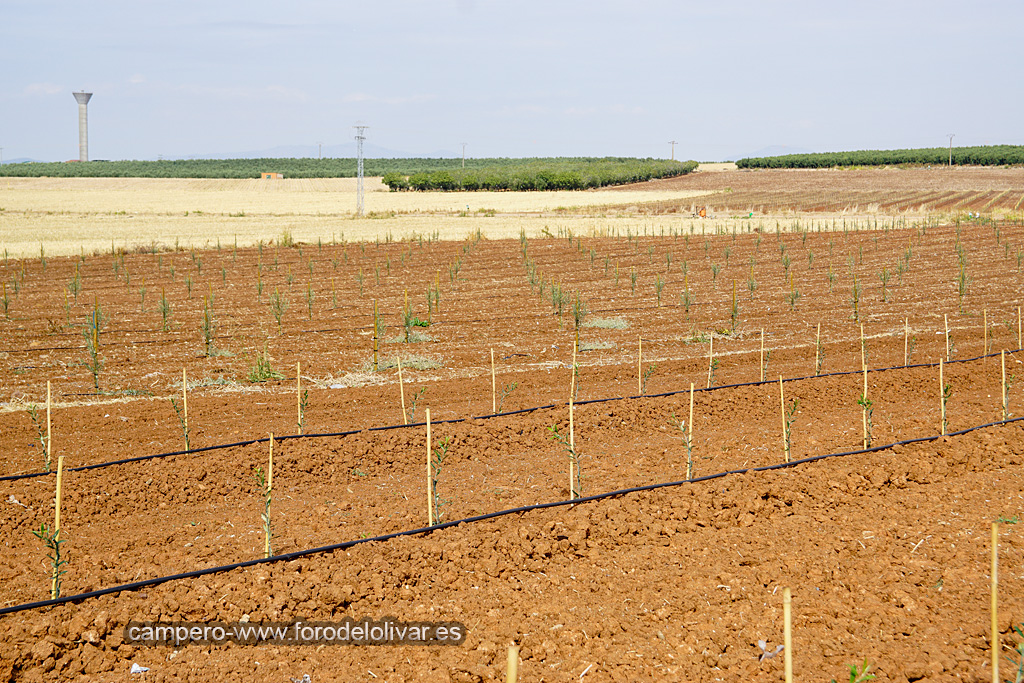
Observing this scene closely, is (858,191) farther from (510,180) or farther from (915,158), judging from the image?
(915,158)

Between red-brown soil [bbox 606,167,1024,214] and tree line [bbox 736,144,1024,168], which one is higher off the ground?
tree line [bbox 736,144,1024,168]

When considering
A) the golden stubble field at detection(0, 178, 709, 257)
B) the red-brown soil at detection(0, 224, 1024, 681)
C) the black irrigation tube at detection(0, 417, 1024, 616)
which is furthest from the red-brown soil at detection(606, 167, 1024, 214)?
the black irrigation tube at detection(0, 417, 1024, 616)

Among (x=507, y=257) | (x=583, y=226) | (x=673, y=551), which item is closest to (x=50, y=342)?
(x=673, y=551)

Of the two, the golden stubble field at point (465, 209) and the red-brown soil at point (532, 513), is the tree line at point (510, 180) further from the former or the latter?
the red-brown soil at point (532, 513)

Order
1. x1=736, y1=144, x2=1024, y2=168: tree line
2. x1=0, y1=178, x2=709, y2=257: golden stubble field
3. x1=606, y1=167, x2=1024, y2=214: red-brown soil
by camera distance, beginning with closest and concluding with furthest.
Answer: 1. x1=0, y1=178, x2=709, y2=257: golden stubble field
2. x1=606, y1=167, x2=1024, y2=214: red-brown soil
3. x1=736, y1=144, x2=1024, y2=168: tree line

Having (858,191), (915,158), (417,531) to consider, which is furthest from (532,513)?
(915,158)

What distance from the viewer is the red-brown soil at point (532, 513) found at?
14.9 ft

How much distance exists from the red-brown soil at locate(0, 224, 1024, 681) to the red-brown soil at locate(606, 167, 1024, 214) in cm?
3199

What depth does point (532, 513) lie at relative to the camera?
6.04 metres

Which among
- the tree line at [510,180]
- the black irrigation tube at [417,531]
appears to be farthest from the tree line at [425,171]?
the black irrigation tube at [417,531]

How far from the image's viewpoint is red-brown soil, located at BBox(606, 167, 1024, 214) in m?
43.5

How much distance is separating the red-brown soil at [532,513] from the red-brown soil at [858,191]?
31987 millimetres

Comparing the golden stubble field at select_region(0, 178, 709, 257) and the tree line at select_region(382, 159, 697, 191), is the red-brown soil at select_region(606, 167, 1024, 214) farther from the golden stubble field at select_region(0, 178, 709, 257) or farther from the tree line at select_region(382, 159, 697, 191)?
the golden stubble field at select_region(0, 178, 709, 257)

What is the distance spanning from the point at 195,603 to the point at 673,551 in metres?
2.98
